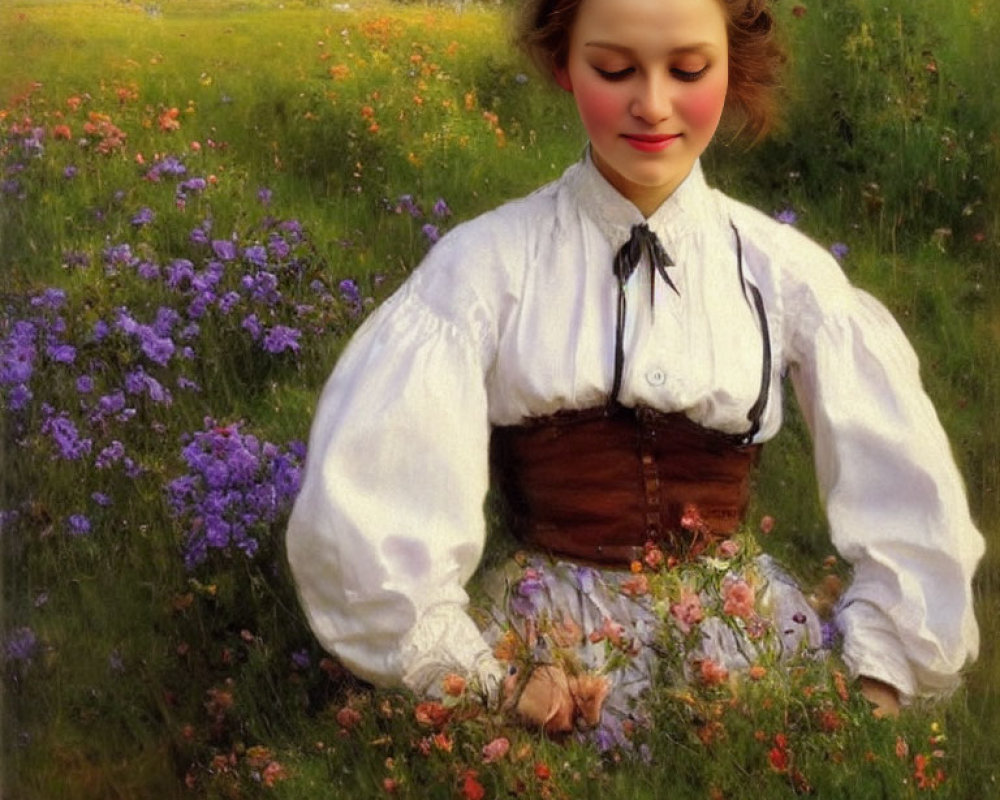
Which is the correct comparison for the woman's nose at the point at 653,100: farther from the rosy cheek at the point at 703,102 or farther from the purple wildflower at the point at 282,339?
the purple wildflower at the point at 282,339

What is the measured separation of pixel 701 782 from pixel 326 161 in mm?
1405

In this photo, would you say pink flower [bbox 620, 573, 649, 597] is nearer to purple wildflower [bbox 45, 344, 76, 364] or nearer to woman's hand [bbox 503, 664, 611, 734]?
woman's hand [bbox 503, 664, 611, 734]

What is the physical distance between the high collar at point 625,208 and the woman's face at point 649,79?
66mm

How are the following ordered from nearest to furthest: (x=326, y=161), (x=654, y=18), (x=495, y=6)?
(x=654, y=18) → (x=495, y=6) → (x=326, y=161)

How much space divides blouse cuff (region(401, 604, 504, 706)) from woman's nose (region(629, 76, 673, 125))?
0.88 metres

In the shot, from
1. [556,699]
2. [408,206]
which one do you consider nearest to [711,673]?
[556,699]

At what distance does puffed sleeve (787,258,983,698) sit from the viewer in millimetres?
2561

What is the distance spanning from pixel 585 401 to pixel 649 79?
0.54 m

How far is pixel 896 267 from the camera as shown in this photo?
9.42 feet

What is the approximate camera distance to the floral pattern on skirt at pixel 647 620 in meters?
2.43

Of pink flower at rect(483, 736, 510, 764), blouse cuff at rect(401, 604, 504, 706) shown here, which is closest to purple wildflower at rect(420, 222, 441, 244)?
blouse cuff at rect(401, 604, 504, 706)

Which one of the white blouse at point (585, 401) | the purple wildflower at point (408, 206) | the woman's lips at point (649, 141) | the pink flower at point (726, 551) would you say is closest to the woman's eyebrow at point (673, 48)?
the woman's lips at point (649, 141)

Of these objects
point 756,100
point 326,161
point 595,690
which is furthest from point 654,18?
point 595,690

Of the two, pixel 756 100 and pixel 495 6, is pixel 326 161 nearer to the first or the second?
pixel 495 6
